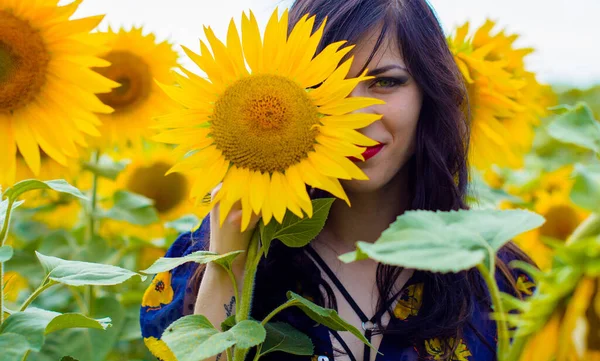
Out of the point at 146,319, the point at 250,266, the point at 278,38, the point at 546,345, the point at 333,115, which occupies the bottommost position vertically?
the point at 146,319

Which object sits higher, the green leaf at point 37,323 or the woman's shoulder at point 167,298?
the green leaf at point 37,323

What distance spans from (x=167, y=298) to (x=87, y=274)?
26.5 inches

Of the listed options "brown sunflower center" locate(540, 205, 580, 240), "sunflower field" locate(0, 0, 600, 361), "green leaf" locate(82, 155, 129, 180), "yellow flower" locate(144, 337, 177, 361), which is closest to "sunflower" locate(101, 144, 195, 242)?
"sunflower field" locate(0, 0, 600, 361)

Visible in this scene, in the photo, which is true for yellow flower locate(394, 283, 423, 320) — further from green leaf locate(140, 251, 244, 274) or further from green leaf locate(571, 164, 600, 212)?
green leaf locate(571, 164, 600, 212)

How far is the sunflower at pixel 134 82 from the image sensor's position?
84.3 inches

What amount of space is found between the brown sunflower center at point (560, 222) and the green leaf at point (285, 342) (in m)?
1.77

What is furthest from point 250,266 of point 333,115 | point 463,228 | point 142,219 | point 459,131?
point 142,219

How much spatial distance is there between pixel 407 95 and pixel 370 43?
0.14m

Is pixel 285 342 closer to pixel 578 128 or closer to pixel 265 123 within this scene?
pixel 265 123

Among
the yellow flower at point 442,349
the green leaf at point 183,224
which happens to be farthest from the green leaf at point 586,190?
the green leaf at point 183,224

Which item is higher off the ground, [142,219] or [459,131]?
[459,131]

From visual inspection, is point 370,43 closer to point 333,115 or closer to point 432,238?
point 333,115

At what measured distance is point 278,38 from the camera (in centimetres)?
104

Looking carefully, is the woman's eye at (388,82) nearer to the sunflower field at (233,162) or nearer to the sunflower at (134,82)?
the sunflower field at (233,162)
